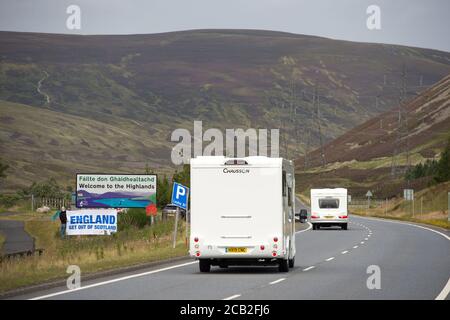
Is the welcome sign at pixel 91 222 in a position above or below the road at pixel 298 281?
above

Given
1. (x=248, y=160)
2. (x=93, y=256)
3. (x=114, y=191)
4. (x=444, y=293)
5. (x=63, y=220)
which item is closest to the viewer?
(x=444, y=293)

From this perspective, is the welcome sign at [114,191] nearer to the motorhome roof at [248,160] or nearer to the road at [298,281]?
the road at [298,281]

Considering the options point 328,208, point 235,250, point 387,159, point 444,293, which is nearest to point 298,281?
point 235,250

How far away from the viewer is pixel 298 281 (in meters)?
23.4

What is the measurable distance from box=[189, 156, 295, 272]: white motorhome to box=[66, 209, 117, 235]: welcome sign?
78.4 feet

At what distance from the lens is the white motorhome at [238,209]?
25.8 meters

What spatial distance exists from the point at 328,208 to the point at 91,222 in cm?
2060

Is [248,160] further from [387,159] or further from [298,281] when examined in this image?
[387,159]

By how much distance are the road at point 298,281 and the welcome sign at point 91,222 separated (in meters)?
17.0

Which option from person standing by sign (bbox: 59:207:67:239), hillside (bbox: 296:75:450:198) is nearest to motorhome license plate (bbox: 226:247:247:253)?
person standing by sign (bbox: 59:207:67:239)

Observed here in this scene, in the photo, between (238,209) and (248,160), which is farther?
(238,209)

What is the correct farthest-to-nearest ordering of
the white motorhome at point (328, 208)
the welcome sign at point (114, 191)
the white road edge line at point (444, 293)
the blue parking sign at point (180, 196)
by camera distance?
the white motorhome at point (328, 208) < the welcome sign at point (114, 191) < the blue parking sign at point (180, 196) < the white road edge line at point (444, 293)

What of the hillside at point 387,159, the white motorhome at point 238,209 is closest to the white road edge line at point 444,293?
the white motorhome at point 238,209

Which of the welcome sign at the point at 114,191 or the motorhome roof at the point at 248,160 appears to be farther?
the welcome sign at the point at 114,191
